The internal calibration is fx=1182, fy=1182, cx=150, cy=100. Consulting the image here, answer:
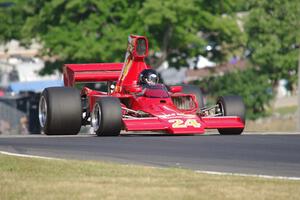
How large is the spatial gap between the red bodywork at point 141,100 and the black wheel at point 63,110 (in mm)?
809

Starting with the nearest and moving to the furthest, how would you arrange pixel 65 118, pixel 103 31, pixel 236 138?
pixel 236 138, pixel 65 118, pixel 103 31

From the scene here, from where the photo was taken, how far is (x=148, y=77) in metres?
20.8

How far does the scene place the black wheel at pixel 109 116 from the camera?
19.2m

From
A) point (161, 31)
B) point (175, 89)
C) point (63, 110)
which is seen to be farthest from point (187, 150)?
point (161, 31)

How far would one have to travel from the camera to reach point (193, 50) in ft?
176

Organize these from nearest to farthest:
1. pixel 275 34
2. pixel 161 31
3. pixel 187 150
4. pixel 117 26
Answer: pixel 187 150 → pixel 117 26 → pixel 161 31 → pixel 275 34

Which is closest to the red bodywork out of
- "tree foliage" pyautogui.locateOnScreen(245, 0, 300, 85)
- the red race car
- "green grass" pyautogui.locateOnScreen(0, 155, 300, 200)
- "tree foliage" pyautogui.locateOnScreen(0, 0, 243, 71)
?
the red race car

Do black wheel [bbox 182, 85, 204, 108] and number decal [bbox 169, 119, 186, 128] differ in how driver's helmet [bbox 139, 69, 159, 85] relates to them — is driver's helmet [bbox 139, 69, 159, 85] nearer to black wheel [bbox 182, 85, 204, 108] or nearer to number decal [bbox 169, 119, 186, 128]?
number decal [bbox 169, 119, 186, 128]

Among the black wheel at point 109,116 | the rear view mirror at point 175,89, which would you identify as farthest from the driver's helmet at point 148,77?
the black wheel at point 109,116

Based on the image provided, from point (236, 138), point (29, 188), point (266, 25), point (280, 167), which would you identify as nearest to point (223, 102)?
point (236, 138)

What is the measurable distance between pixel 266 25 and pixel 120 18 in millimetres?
9550

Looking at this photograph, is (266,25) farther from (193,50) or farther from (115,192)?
(115,192)

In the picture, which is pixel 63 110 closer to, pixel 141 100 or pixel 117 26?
pixel 141 100

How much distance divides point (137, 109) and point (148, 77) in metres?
0.74
